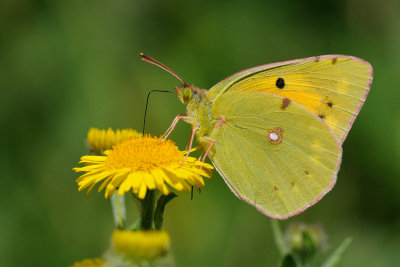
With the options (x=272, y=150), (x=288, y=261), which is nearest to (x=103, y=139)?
(x=272, y=150)

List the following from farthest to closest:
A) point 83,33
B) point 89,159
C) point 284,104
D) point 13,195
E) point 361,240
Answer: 1. point 83,33
2. point 361,240
3. point 13,195
4. point 284,104
5. point 89,159

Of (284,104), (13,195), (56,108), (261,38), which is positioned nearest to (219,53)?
(261,38)

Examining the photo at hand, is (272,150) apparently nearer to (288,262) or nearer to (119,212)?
(288,262)

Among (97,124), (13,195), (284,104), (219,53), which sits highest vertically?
(219,53)

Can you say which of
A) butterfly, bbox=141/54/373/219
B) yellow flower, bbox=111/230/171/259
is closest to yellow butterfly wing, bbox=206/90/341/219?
butterfly, bbox=141/54/373/219

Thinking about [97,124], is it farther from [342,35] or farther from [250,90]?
[342,35]
